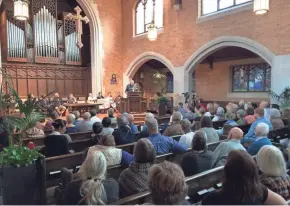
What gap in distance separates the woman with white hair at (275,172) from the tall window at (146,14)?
31.9 feet

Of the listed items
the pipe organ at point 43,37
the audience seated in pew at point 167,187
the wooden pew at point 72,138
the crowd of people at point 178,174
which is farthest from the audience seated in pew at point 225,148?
the pipe organ at point 43,37

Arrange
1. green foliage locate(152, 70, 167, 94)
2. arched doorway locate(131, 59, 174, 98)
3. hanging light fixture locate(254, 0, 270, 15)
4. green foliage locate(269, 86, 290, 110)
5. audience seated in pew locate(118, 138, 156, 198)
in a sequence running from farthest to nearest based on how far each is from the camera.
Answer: arched doorway locate(131, 59, 174, 98), green foliage locate(152, 70, 167, 94), green foliage locate(269, 86, 290, 110), hanging light fixture locate(254, 0, 270, 15), audience seated in pew locate(118, 138, 156, 198)

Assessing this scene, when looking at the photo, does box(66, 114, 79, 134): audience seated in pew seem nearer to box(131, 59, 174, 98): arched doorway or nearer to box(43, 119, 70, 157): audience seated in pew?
box(43, 119, 70, 157): audience seated in pew

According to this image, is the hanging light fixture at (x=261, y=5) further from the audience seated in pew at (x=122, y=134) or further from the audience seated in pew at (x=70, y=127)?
the audience seated in pew at (x=70, y=127)

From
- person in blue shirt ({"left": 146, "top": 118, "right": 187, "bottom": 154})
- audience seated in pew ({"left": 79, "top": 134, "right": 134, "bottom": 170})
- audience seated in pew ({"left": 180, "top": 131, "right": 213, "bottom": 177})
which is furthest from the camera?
person in blue shirt ({"left": 146, "top": 118, "right": 187, "bottom": 154})

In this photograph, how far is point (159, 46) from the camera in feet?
35.5

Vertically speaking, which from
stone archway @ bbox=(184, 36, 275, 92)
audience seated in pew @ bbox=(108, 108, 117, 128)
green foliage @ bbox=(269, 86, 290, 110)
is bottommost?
audience seated in pew @ bbox=(108, 108, 117, 128)

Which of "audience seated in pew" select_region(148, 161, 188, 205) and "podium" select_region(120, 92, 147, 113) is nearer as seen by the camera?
"audience seated in pew" select_region(148, 161, 188, 205)

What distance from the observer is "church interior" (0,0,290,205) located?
1.77 meters

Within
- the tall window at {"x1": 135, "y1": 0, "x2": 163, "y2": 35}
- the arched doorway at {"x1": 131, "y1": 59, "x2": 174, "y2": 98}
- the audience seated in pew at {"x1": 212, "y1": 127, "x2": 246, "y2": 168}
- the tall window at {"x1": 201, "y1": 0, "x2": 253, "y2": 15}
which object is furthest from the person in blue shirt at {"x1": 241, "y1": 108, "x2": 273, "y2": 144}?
the arched doorway at {"x1": 131, "y1": 59, "x2": 174, "y2": 98}

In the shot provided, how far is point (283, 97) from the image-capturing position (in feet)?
21.3

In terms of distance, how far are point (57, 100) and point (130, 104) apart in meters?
3.59

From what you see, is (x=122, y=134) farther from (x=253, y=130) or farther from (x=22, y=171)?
(x=253, y=130)

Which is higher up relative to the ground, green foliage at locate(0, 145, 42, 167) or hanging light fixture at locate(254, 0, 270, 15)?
hanging light fixture at locate(254, 0, 270, 15)
